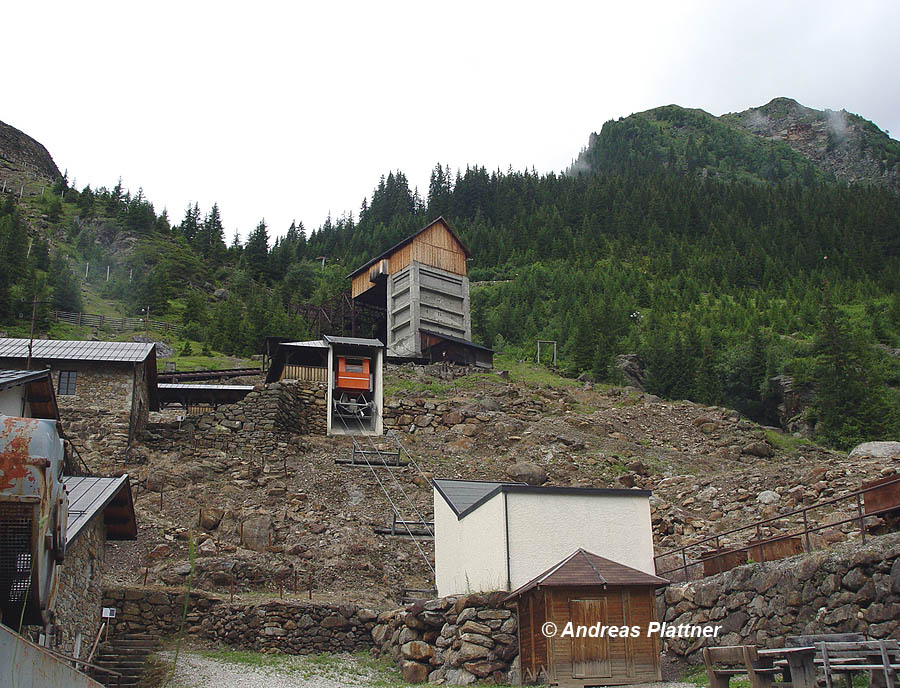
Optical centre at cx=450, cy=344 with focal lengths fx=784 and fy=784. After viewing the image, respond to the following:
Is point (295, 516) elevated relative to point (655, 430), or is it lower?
lower

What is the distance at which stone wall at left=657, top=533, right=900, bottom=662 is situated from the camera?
1391 cm

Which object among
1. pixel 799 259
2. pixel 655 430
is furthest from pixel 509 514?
pixel 799 259

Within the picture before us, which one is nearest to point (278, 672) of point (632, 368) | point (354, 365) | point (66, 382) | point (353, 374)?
point (66, 382)

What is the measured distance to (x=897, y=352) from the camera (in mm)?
62562

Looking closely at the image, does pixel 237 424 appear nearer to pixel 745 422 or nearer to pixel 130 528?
pixel 130 528

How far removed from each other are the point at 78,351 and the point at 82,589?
1734cm

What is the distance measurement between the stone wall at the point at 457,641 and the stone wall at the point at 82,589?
678 cm

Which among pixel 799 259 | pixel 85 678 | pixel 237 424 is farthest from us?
pixel 799 259

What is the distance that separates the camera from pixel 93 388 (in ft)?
98.2

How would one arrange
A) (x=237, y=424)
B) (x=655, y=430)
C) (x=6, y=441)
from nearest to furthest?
(x=6, y=441), (x=237, y=424), (x=655, y=430)

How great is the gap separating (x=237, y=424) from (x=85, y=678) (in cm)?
2780

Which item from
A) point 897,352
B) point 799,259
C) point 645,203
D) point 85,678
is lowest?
point 85,678

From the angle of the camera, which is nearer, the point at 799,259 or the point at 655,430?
the point at 655,430

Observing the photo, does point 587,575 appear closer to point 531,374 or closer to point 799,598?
point 799,598
